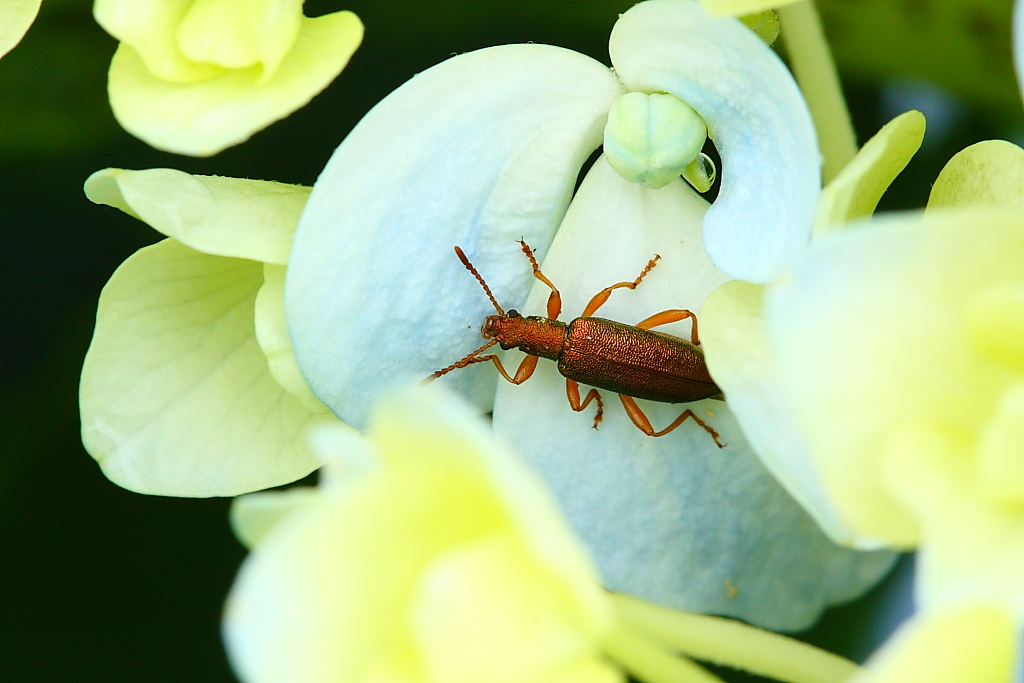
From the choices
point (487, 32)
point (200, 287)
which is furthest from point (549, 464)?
point (487, 32)

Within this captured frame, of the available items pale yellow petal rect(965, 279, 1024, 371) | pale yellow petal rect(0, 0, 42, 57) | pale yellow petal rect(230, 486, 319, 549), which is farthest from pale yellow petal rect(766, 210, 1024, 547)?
pale yellow petal rect(0, 0, 42, 57)

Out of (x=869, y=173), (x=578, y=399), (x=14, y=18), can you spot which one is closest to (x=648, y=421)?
(x=578, y=399)

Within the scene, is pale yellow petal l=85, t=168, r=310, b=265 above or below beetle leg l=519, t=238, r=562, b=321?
above

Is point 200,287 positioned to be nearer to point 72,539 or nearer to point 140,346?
point 140,346

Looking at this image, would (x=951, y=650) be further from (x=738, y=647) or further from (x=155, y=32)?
(x=155, y=32)

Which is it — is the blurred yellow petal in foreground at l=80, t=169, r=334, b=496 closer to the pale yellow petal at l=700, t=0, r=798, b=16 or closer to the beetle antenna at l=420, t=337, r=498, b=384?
the beetle antenna at l=420, t=337, r=498, b=384

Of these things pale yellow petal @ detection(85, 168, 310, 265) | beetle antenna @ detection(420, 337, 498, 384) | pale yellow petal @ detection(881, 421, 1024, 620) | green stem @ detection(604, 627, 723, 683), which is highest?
pale yellow petal @ detection(881, 421, 1024, 620)
